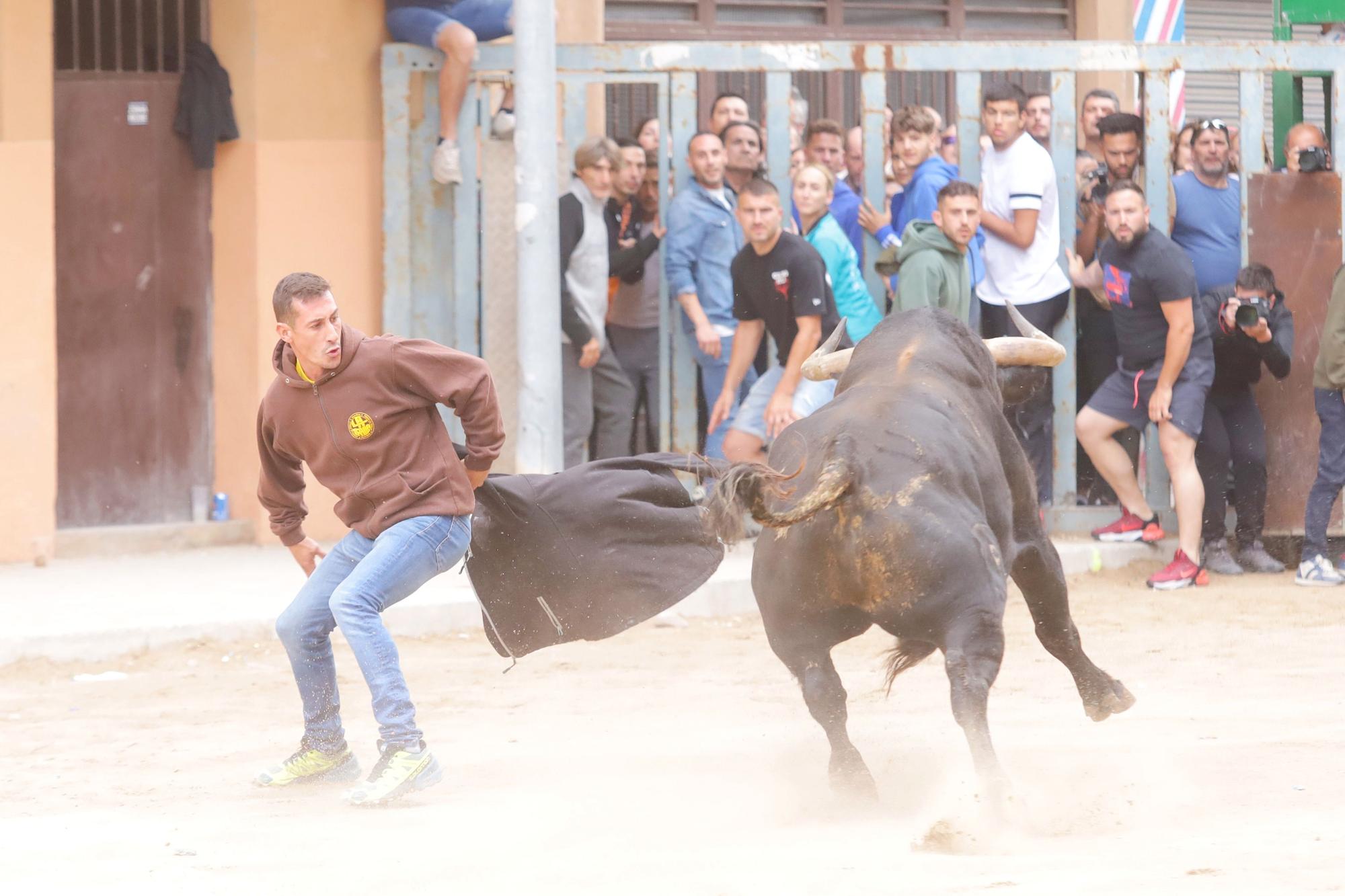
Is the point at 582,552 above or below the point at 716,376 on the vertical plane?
below

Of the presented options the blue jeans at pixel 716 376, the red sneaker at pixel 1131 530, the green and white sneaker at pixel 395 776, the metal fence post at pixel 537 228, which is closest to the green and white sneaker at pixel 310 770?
the green and white sneaker at pixel 395 776

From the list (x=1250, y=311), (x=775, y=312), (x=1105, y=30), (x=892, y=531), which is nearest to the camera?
(x=892, y=531)

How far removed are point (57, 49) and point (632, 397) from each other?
3.70 metres

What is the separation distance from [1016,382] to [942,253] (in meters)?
2.80

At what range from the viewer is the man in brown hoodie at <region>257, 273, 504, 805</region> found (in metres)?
5.41

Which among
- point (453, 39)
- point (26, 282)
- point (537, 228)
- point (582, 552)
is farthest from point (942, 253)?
point (26, 282)

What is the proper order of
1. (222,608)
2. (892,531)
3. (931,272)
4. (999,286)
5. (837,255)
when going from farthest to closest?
(999,286), (837,255), (931,272), (222,608), (892,531)

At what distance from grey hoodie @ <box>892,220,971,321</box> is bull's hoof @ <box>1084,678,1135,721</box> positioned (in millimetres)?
3137

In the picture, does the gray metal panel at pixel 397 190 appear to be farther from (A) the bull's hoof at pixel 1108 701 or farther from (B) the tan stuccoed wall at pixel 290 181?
(A) the bull's hoof at pixel 1108 701

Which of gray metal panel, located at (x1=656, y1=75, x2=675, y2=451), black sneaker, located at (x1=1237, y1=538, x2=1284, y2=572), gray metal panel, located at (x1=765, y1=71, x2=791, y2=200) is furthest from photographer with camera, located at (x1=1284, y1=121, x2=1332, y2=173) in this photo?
gray metal panel, located at (x1=656, y1=75, x2=675, y2=451)

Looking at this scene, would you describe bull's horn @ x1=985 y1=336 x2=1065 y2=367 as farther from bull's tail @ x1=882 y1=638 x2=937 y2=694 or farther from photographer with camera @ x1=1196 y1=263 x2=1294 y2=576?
photographer with camera @ x1=1196 y1=263 x2=1294 y2=576

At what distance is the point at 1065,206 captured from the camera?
9.96 m

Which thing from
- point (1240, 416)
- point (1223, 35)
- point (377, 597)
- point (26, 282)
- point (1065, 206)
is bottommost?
point (377, 597)

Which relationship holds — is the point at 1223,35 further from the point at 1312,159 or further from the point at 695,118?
the point at 695,118
